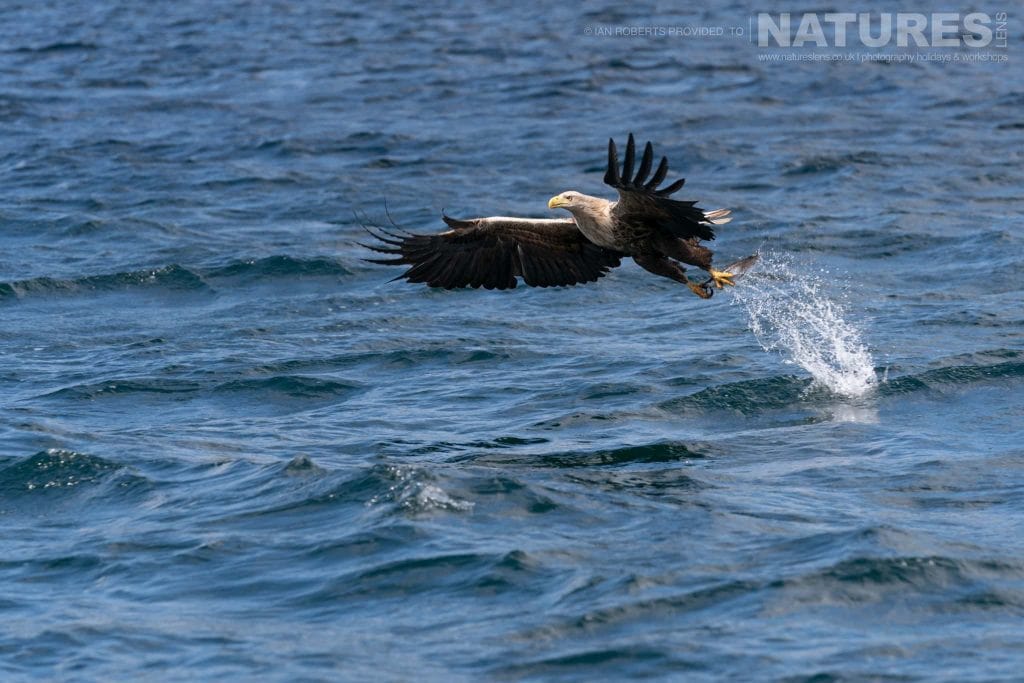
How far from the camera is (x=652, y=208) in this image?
10008 millimetres

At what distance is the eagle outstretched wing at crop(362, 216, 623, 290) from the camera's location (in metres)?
11.4

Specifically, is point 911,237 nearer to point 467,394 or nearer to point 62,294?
point 467,394

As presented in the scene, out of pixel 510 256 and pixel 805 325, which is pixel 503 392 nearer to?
pixel 510 256

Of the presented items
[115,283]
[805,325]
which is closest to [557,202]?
[805,325]

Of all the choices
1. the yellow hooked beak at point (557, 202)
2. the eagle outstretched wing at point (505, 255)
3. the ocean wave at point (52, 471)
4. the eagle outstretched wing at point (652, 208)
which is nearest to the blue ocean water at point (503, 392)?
the ocean wave at point (52, 471)

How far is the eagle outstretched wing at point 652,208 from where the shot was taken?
9.20 meters

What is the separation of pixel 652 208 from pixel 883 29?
70.7 ft

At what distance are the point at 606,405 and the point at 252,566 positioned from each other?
161 inches

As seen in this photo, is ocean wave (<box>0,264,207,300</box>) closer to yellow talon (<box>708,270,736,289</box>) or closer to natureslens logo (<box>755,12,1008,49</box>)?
yellow talon (<box>708,270,736,289</box>)

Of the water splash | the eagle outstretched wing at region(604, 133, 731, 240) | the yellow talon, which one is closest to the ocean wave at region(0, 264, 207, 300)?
the water splash

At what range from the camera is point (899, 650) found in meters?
7.56

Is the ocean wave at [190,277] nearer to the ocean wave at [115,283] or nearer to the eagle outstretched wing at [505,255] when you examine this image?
the ocean wave at [115,283]

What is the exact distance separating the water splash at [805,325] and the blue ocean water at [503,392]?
0.16 feet

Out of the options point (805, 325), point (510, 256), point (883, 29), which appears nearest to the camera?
point (510, 256)
